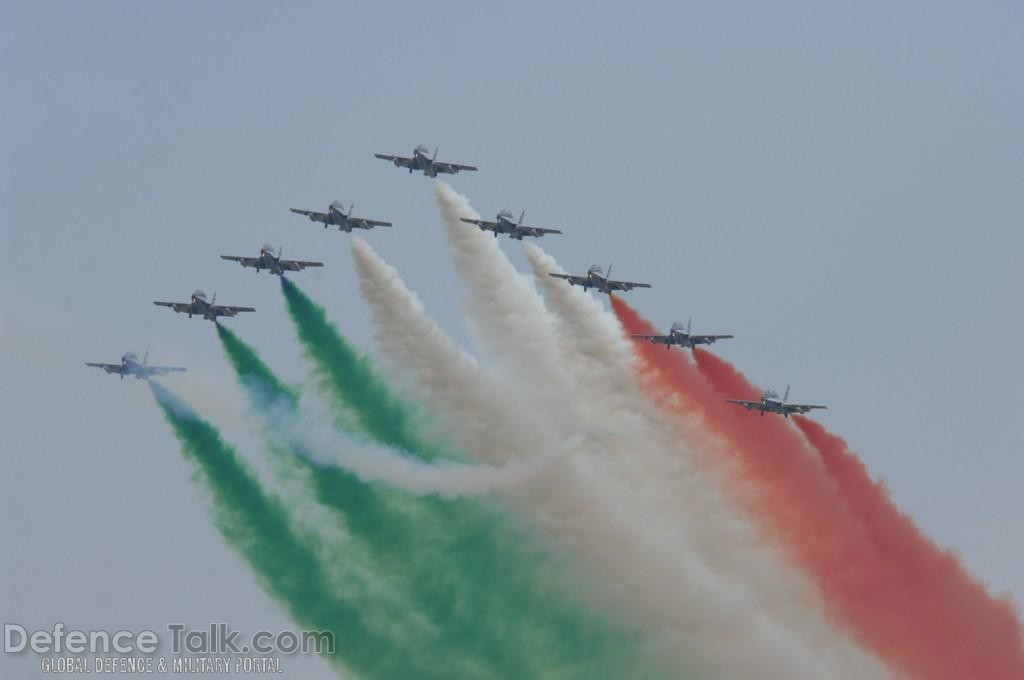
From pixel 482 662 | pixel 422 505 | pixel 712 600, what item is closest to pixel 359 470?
pixel 422 505

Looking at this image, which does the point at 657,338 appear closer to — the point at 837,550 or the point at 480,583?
the point at 837,550

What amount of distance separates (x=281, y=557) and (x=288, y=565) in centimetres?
54

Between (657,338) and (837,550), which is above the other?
(657,338)

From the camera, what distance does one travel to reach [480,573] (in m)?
120

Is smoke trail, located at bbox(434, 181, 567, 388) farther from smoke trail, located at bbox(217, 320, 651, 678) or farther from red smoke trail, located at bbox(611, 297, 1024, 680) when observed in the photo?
smoke trail, located at bbox(217, 320, 651, 678)

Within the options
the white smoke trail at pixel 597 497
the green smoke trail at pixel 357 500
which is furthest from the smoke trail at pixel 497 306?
the green smoke trail at pixel 357 500

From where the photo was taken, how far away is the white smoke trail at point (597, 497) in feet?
395

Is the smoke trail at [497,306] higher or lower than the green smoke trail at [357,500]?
higher

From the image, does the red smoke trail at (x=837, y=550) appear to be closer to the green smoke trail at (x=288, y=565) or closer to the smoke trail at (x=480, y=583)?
the smoke trail at (x=480, y=583)

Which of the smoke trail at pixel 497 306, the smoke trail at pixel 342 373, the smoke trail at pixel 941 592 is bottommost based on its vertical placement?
the smoke trail at pixel 941 592

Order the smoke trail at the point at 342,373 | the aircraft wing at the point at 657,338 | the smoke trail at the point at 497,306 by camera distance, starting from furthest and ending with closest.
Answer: the smoke trail at the point at 497,306
the aircraft wing at the point at 657,338
the smoke trail at the point at 342,373

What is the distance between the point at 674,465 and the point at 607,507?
5669 mm

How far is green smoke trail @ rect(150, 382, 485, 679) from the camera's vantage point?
11706 centimetres

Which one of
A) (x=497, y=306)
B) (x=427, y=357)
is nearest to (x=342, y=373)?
(x=427, y=357)
